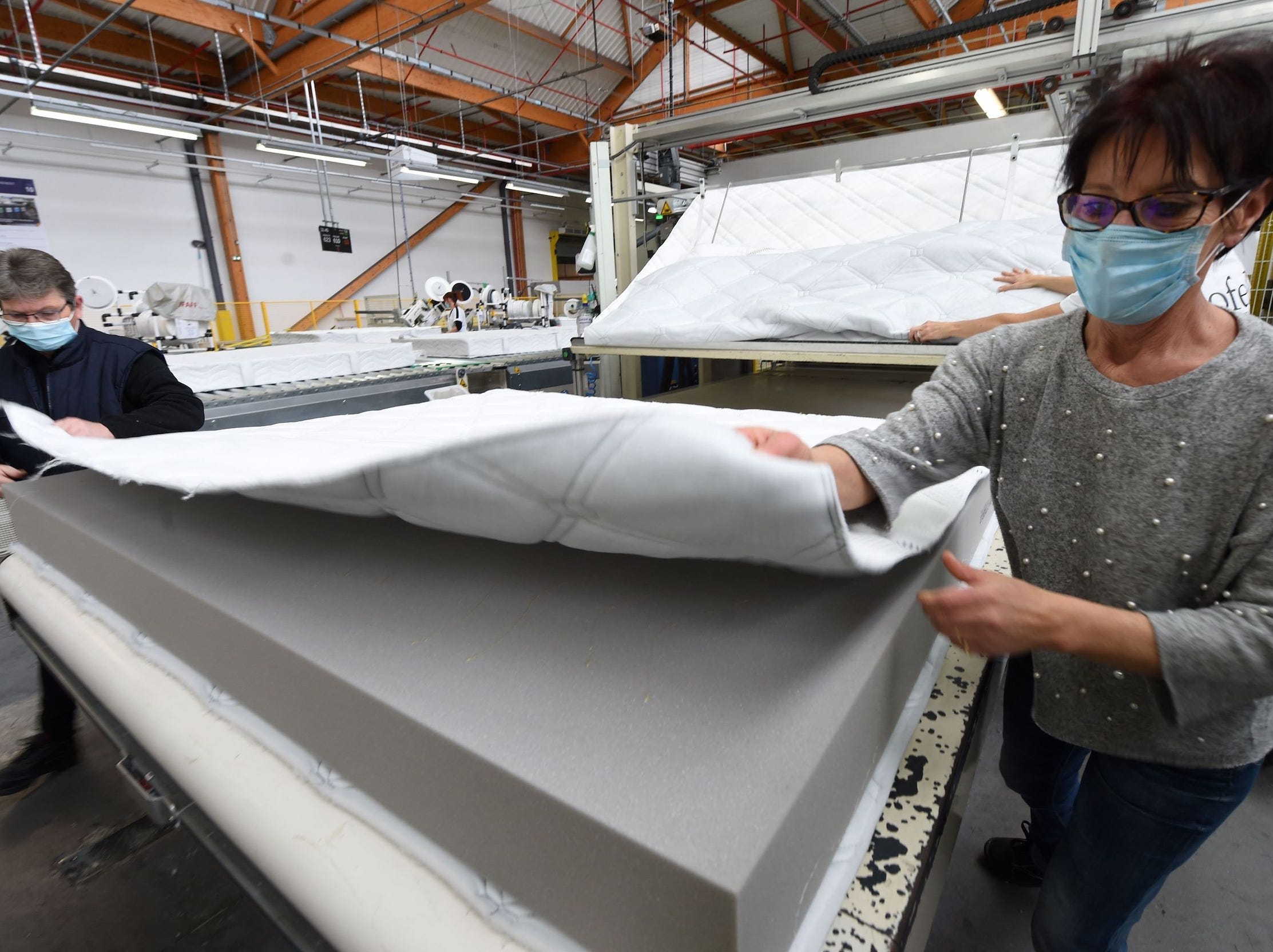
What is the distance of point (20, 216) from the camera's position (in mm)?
6355

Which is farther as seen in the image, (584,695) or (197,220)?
(197,220)

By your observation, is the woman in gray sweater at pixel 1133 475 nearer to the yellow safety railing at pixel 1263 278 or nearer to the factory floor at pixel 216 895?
the factory floor at pixel 216 895

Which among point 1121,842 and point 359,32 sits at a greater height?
point 359,32

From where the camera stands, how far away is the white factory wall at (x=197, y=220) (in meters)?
6.75

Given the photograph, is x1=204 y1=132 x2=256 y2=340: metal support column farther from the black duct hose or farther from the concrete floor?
the black duct hose

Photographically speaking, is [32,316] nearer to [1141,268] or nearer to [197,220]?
[1141,268]

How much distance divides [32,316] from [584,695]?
6.05 feet

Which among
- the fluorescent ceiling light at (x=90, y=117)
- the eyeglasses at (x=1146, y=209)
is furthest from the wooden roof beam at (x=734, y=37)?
the eyeglasses at (x=1146, y=209)

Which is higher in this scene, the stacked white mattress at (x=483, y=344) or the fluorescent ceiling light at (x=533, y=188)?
the fluorescent ceiling light at (x=533, y=188)

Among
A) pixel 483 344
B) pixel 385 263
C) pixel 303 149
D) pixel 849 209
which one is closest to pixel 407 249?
pixel 385 263

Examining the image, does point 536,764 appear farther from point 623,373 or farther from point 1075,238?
point 623,373

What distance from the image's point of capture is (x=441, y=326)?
15.9ft

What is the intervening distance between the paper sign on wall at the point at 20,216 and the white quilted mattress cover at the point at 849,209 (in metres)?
7.31

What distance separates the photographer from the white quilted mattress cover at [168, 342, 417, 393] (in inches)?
102
